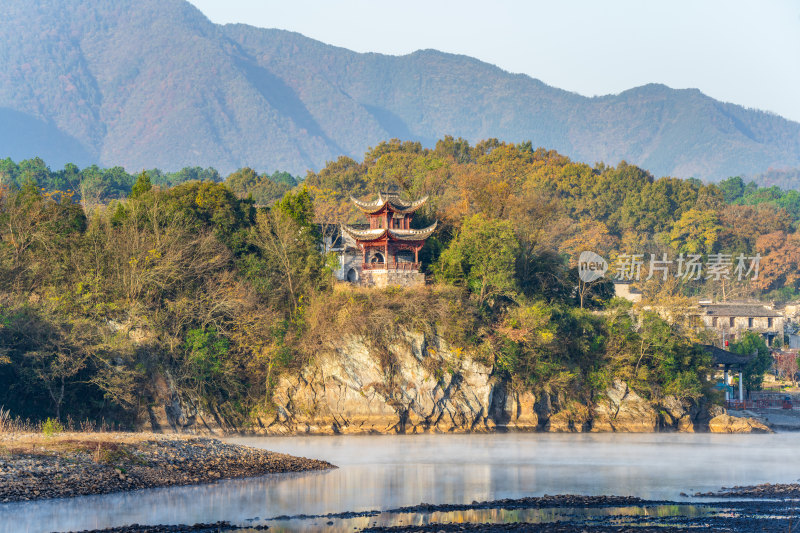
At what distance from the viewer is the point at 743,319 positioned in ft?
227

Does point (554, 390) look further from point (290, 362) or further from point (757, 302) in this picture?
point (757, 302)

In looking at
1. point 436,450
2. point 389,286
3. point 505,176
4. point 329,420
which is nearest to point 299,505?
point 436,450

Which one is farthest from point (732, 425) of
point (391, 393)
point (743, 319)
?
point (743, 319)

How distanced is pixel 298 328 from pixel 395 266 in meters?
5.44

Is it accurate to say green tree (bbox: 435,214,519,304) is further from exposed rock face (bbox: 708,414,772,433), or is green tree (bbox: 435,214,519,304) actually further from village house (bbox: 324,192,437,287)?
exposed rock face (bbox: 708,414,772,433)

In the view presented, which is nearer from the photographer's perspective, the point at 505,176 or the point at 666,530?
the point at 666,530

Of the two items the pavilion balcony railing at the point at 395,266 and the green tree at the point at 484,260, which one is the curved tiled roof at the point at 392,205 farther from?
the green tree at the point at 484,260

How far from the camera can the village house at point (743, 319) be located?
222ft

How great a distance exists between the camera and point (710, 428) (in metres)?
44.8

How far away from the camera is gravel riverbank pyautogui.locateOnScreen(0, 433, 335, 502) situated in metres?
22.4

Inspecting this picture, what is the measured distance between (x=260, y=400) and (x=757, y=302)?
46196 mm

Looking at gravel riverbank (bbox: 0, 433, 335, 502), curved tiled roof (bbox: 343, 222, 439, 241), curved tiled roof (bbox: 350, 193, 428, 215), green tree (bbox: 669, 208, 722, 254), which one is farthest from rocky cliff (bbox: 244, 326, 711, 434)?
green tree (bbox: 669, 208, 722, 254)

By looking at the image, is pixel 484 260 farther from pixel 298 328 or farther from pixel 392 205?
pixel 298 328

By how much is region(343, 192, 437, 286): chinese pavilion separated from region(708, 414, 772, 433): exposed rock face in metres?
15.1
